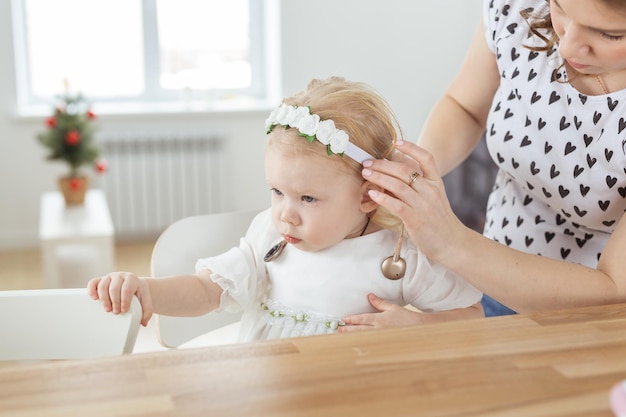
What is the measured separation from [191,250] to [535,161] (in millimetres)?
655

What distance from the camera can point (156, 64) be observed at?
5.32 m

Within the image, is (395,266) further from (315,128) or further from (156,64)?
(156,64)

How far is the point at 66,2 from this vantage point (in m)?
5.18

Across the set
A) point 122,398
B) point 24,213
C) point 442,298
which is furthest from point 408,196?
point 24,213

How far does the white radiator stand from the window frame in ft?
1.00

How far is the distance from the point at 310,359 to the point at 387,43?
4.69 metres

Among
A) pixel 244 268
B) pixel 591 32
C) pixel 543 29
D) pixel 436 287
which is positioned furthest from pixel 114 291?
pixel 543 29

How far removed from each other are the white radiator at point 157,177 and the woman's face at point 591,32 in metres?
4.12

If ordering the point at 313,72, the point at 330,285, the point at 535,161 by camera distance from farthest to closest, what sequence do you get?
the point at 313,72 < the point at 535,161 < the point at 330,285

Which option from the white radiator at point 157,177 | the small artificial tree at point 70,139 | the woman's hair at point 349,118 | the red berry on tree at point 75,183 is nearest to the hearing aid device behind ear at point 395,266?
the woman's hair at point 349,118

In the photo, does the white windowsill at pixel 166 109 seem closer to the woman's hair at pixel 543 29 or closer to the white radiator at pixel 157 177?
the white radiator at pixel 157 177

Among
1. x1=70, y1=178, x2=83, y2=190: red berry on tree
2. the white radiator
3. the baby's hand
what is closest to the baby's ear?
the baby's hand

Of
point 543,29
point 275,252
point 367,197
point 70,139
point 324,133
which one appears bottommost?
point 70,139

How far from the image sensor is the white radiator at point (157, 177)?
508 centimetres
